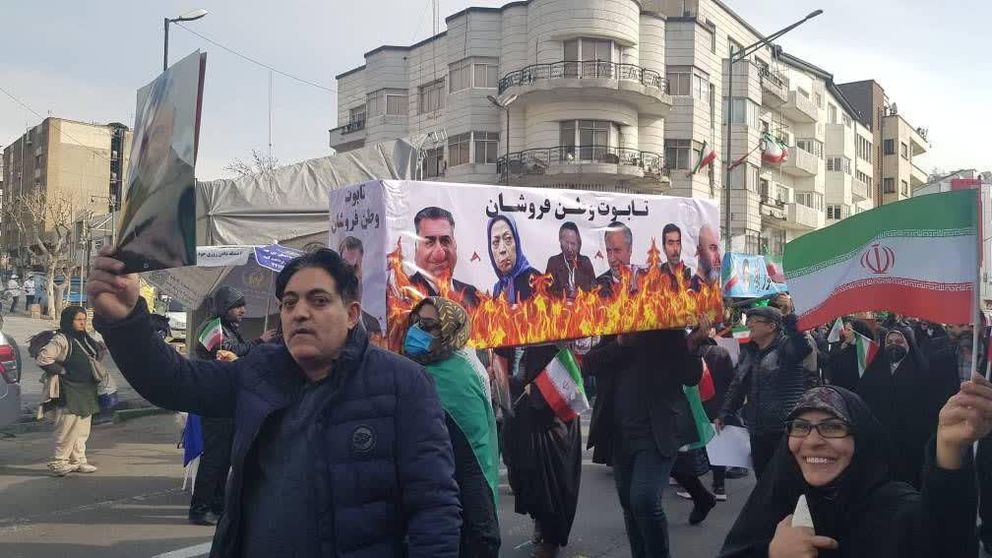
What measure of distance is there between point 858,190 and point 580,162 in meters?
33.6

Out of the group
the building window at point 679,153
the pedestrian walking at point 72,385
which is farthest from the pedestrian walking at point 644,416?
the building window at point 679,153

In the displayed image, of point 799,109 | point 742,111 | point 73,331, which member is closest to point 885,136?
point 799,109

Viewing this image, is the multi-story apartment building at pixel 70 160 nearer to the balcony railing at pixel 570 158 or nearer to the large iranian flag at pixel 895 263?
the balcony railing at pixel 570 158

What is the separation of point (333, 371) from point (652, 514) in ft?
9.41

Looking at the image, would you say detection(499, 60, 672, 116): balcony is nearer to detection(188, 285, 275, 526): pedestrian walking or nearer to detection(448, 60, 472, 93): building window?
detection(448, 60, 472, 93): building window

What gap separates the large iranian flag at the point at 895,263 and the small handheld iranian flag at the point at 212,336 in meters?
4.60

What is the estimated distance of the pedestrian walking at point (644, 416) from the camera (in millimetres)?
4855

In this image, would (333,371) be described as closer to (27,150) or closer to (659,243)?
(659,243)

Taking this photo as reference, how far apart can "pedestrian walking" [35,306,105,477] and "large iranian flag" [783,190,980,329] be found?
6.96 metres

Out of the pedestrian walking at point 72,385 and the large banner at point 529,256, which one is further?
the pedestrian walking at point 72,385

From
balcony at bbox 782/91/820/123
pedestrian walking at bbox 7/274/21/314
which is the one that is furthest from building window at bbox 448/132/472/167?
pedestrian walking at bbox 7/274/21/314

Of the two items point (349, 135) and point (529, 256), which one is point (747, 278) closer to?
point (529, 256)

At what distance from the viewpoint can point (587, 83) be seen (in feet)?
106

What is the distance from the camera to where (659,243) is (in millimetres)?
6039
